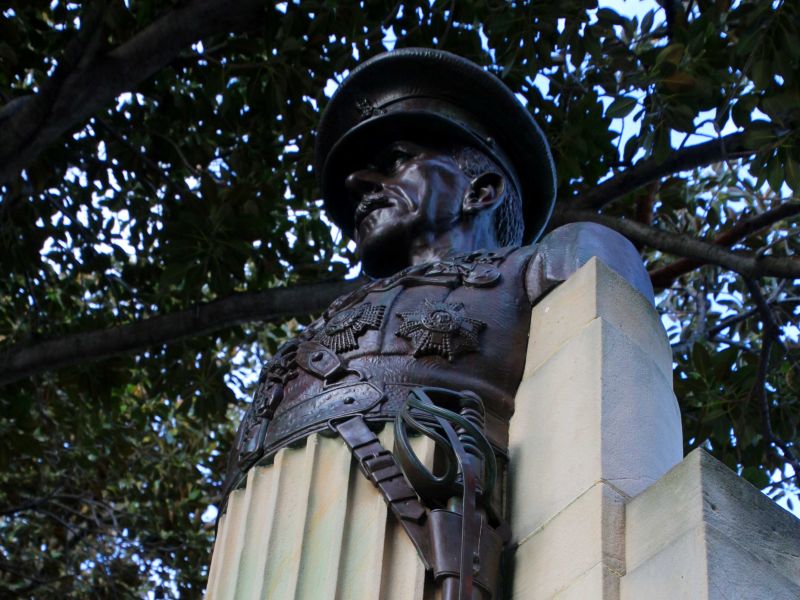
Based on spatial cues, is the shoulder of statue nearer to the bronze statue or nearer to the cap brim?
the bronze statue

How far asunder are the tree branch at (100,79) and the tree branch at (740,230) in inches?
114

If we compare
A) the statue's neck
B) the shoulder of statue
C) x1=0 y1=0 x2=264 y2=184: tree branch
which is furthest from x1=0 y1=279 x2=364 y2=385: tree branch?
the shoulder of statue

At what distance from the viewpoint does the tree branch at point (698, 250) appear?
7.48 meters


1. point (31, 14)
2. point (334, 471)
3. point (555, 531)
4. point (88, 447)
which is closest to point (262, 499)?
point (334, 471)

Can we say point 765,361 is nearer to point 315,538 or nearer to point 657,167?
point 657,167

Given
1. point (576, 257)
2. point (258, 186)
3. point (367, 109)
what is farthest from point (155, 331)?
point (576, 257)

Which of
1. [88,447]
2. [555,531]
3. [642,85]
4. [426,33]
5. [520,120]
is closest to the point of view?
[555,531]

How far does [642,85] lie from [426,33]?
1.64m

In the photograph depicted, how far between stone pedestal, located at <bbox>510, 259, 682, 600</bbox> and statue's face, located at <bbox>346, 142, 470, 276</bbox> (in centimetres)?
94

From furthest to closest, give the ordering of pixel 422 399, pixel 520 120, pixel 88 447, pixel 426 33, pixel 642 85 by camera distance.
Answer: pixel 88 447, pixel 426 33, pixel 642 85, pixel 520 120, pixel 422 399

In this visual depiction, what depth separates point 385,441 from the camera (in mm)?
4051

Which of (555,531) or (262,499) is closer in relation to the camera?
(555,531)

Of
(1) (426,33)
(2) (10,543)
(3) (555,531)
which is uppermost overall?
(1) (426,33)

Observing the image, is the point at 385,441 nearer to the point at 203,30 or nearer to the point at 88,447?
the point at 203,30
